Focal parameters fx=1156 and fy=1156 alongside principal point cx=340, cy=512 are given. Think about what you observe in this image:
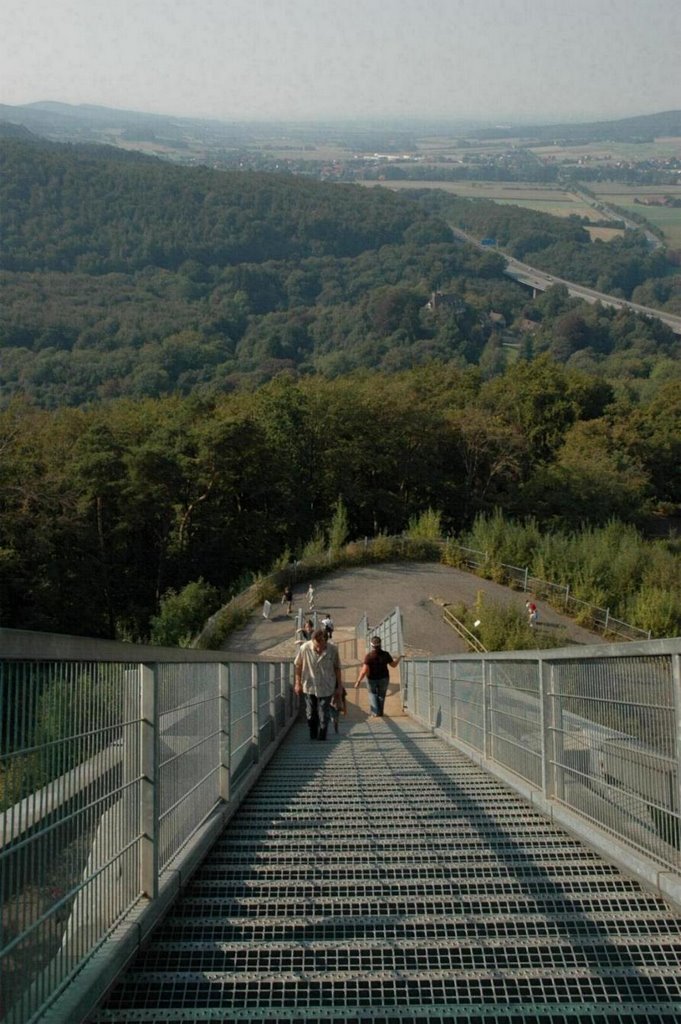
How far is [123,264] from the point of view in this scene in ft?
449

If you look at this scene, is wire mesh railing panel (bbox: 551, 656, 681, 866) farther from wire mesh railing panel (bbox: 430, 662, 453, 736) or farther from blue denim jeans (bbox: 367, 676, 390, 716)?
blue denim jeans (bbox: 367, 676, 390, 716)

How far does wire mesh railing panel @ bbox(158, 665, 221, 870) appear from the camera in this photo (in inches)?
184

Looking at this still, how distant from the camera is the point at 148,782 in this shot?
433 centimetres

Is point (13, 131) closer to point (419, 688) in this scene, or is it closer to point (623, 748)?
point (419, 688)

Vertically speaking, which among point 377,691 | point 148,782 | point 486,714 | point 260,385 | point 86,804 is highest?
point 260,385

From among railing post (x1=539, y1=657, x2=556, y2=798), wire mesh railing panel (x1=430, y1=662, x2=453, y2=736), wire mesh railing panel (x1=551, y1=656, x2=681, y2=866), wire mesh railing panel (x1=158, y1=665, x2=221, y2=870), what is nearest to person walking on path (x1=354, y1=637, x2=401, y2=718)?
wire mesh railing panel (x1=430, y1=662, x2=453, y2=736)

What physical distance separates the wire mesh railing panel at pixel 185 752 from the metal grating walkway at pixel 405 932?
217mm

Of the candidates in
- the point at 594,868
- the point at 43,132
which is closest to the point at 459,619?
the point at 594,868

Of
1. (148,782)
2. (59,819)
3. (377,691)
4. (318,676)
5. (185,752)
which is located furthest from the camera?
(377,691)

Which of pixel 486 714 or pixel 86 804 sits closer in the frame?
pixel 86 804

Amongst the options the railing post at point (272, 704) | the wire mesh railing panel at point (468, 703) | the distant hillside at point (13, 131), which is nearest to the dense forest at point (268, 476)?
the railing post at point (272, 704)

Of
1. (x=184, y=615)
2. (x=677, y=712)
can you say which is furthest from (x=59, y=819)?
(x=184, y=615)

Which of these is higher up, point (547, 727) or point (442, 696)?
point (547, 727)

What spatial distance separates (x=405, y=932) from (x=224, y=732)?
8.56 feet
